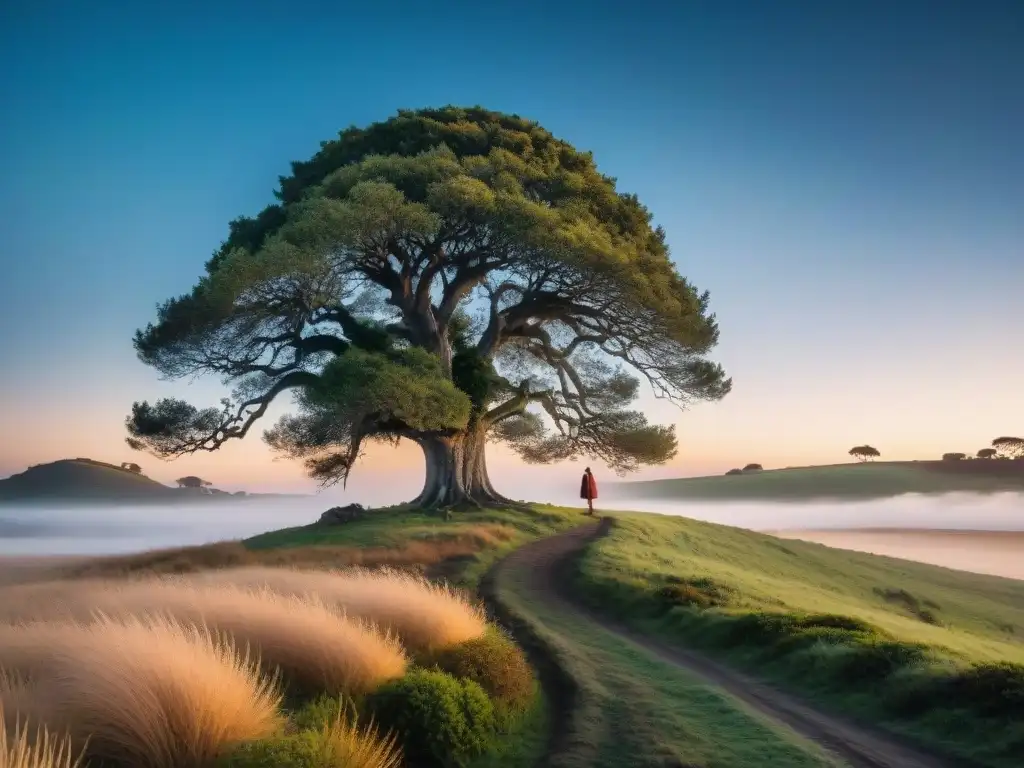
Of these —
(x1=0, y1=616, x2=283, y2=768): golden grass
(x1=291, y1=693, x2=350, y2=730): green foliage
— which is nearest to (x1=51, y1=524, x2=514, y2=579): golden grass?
(x1=291, y1=693, x2=350, y2=730): green foliage

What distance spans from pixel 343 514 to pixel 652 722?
91.7ft

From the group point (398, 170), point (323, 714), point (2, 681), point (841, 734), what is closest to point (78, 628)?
point (2, 681)

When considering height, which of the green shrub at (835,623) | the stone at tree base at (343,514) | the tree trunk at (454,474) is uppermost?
the tree trunk at (454,474)

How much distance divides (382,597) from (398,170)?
24.5 meters

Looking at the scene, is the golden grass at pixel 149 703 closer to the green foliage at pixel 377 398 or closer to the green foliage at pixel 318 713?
the green foliage at pixel 318 713

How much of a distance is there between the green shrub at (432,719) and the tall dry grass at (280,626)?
0.64 meters

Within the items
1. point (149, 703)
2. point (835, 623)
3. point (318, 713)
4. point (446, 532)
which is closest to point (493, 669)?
point (318, 713)

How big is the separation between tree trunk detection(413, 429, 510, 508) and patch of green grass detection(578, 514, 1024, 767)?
7359 millimetres

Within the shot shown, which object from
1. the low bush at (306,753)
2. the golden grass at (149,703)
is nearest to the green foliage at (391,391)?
the golden grass at (149,703)

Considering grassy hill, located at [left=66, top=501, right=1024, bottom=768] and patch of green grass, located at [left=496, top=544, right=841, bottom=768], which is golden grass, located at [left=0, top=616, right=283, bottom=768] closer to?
patch of green grass, located at [left=496, top=544, right=841, bottom=768]

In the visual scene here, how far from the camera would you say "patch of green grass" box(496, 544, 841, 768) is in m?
9.60

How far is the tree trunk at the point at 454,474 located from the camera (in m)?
38.3

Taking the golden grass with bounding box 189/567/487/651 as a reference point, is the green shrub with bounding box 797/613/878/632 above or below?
below

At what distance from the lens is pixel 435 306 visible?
135 ft
